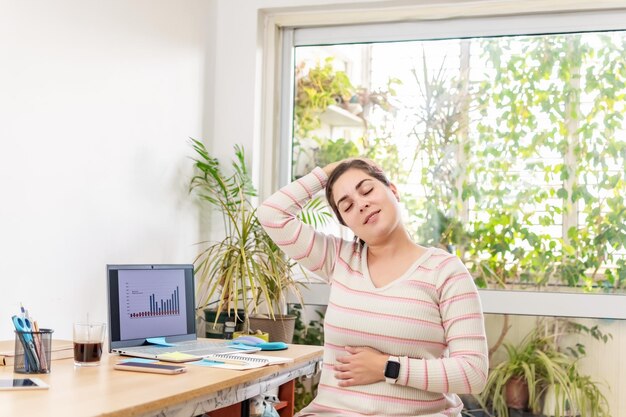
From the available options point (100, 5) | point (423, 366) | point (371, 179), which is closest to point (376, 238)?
point (371, 179)

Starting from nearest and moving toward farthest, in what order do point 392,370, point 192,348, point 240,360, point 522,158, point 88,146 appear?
point 392,370, point 240,360, point 192,348, point 88,146, point 522,158

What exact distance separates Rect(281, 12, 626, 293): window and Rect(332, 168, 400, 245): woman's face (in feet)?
5.77

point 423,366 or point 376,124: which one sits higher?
point 376,124

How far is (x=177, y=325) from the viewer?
2.60 meters

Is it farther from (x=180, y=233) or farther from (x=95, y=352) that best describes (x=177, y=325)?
(x=180, y=233)

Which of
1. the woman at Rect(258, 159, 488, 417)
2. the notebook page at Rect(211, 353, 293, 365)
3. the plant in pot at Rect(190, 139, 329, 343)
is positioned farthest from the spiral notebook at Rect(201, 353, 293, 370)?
the plant in pot at Rect(190, 139, 329, 343)

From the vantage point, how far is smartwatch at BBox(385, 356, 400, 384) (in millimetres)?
1889

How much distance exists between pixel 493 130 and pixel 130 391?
2.49m

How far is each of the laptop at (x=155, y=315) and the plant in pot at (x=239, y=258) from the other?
0.56 m

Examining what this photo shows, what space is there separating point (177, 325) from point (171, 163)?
3.28 feet

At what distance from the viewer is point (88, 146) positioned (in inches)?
112

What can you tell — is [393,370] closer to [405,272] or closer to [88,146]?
[405,272]

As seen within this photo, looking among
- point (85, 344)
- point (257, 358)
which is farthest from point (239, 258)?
point (85, 344)

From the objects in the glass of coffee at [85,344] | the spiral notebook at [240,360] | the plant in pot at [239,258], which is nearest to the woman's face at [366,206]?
the spiral notebook at [240,360]
